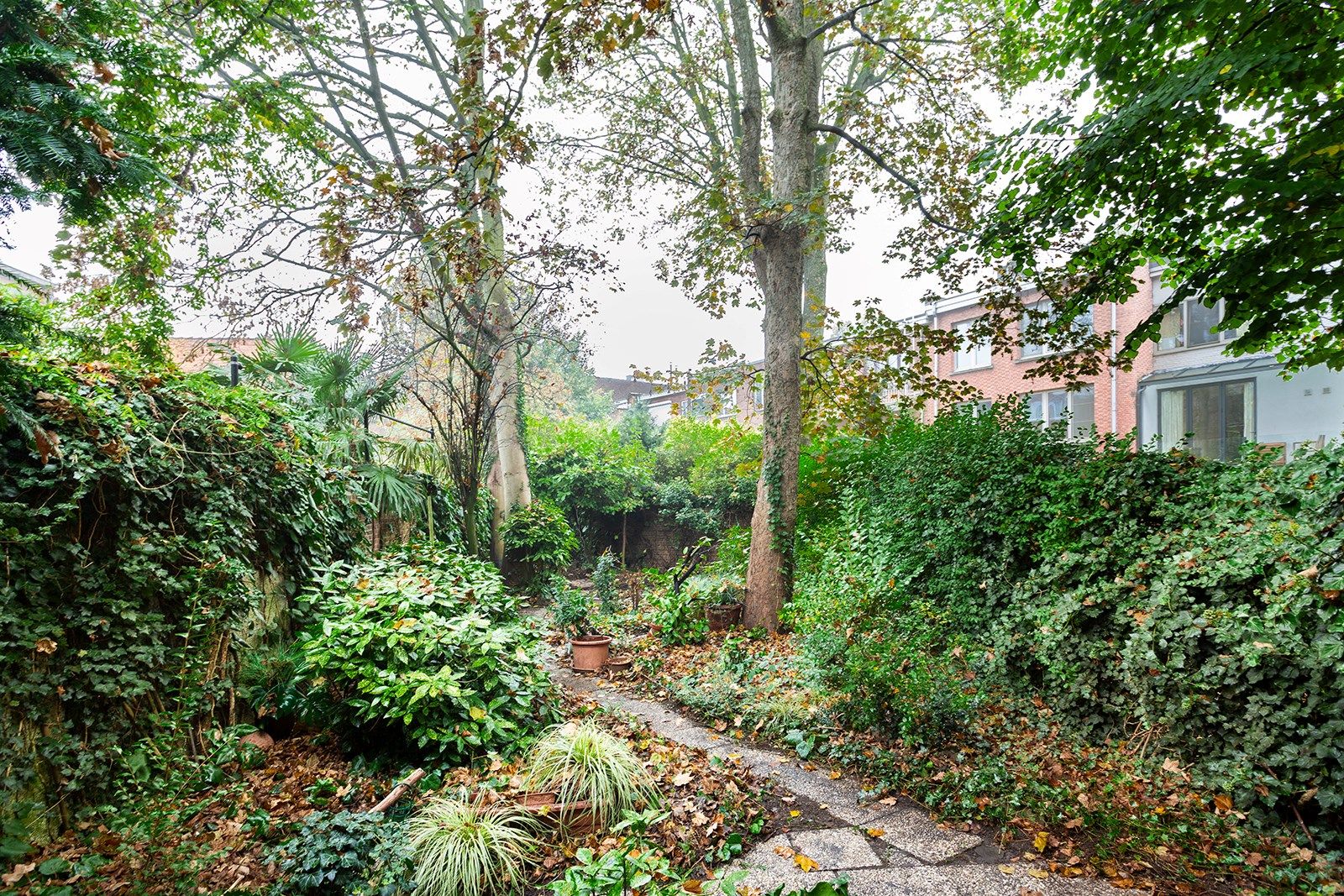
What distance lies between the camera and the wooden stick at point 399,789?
321cm

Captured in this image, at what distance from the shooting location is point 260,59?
9.30 m

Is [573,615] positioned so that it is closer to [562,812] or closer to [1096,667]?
[562,812]

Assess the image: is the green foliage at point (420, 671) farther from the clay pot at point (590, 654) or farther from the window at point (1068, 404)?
the window at point (1068, 404)

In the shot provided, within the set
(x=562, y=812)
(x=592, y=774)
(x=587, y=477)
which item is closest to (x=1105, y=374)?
(x=587, y=477)

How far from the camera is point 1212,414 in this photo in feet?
48.1

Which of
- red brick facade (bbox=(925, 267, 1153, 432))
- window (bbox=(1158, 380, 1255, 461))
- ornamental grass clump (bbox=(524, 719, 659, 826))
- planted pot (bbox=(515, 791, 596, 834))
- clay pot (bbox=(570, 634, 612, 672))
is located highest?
red brick facade (bbox=(925, 267, 1153, 432))

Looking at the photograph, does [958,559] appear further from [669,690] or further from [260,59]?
[260,59]

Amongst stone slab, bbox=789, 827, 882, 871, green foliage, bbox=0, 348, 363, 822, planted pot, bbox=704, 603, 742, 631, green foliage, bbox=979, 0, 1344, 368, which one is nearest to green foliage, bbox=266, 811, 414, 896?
green foliage, bbox=0, 348, 363, 822

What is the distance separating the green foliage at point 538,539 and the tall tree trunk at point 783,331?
4.55 metres

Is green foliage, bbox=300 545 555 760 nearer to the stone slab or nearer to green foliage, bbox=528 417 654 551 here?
the stone slab

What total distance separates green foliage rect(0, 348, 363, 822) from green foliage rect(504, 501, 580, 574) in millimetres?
6747

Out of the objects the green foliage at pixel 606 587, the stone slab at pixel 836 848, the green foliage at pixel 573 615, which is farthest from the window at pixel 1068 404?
the stone slab at pixel 836 848

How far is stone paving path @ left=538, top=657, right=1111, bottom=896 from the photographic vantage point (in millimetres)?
2848

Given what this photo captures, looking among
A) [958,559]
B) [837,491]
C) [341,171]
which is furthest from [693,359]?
[341,171]
